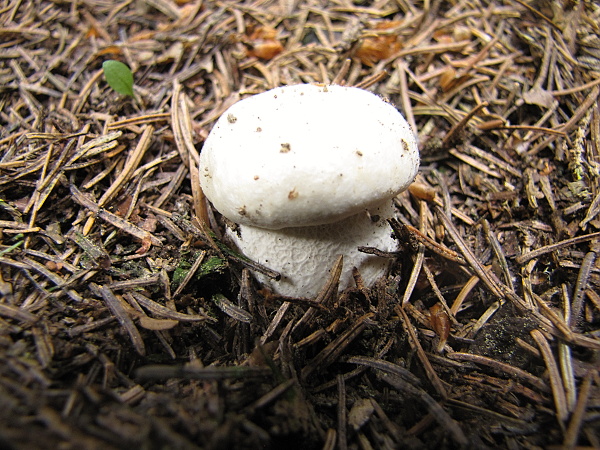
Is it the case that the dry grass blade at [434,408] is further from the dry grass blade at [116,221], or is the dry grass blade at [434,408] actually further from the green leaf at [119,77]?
the green leaf at [119,77]

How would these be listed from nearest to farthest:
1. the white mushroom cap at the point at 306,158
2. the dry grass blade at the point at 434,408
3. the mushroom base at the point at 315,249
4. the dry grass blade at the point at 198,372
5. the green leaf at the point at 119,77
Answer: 1. the dry grass blade at the point at 198,372
2. the dry grass blade at the point at 434,408
3. the white mushroom cap at the point at 306,158
4. the mushroom base at the point at 315,249
5. the green leaf at the point at 119,77

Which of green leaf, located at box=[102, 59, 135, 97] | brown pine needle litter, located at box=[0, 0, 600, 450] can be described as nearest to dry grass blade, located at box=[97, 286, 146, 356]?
brown pine needle litter, located at box=[0, 0, 600, 450]

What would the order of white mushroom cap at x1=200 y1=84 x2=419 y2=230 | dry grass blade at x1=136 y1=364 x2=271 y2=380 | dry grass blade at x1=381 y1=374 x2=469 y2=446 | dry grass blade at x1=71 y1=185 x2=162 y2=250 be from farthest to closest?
dry grass blade at x1=71 y1=185 x2=162 y2=250, white mushroom cap at x1=200 y1=84 x2=419 y2=230, dry grass blade at x1=381 y1=374 x2=469 y2=446, dry grass blade at x1=136 y1=364 x2=271 y2=380

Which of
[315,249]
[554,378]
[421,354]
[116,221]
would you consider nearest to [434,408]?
[421,354]

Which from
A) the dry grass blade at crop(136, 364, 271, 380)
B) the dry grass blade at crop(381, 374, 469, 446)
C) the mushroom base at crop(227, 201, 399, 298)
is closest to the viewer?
the dry grass blade at crop(136, 364, 271, 380)

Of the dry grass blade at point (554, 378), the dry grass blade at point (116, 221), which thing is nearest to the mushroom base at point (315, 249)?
the dry grass blade at point (116, 221)

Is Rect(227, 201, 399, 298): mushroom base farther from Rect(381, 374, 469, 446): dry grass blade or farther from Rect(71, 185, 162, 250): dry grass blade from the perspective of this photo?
Rect(381, 374, 469, 446): dry grass blade
